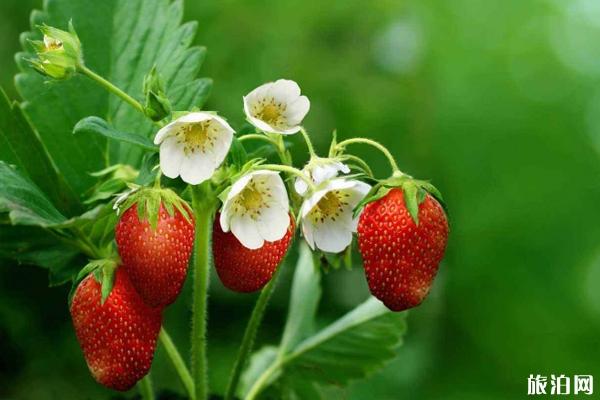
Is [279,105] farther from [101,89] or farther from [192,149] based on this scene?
[101,89]

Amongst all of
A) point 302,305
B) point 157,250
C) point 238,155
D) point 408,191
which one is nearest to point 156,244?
point 157,250

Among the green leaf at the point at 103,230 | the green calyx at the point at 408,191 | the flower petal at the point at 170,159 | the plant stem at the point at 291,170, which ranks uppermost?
the flower petal at the point at 170,159

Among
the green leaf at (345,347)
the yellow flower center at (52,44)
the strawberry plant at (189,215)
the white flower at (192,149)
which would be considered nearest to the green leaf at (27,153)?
the strawberry plant at (189,215)

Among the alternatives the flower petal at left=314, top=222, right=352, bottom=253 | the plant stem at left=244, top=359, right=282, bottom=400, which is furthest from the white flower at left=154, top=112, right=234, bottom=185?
the plant stem at left=244, top=359, right=282, bottom=400

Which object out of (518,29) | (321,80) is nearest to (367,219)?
(321,80)

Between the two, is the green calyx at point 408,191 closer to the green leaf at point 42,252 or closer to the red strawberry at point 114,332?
the red strawberry at point 114,332

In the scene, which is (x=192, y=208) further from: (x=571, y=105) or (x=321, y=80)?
(x=571, y=105)

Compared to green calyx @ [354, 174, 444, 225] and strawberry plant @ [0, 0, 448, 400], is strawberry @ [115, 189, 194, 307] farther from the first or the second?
green calyx @ [354, 174, 444, 225]
